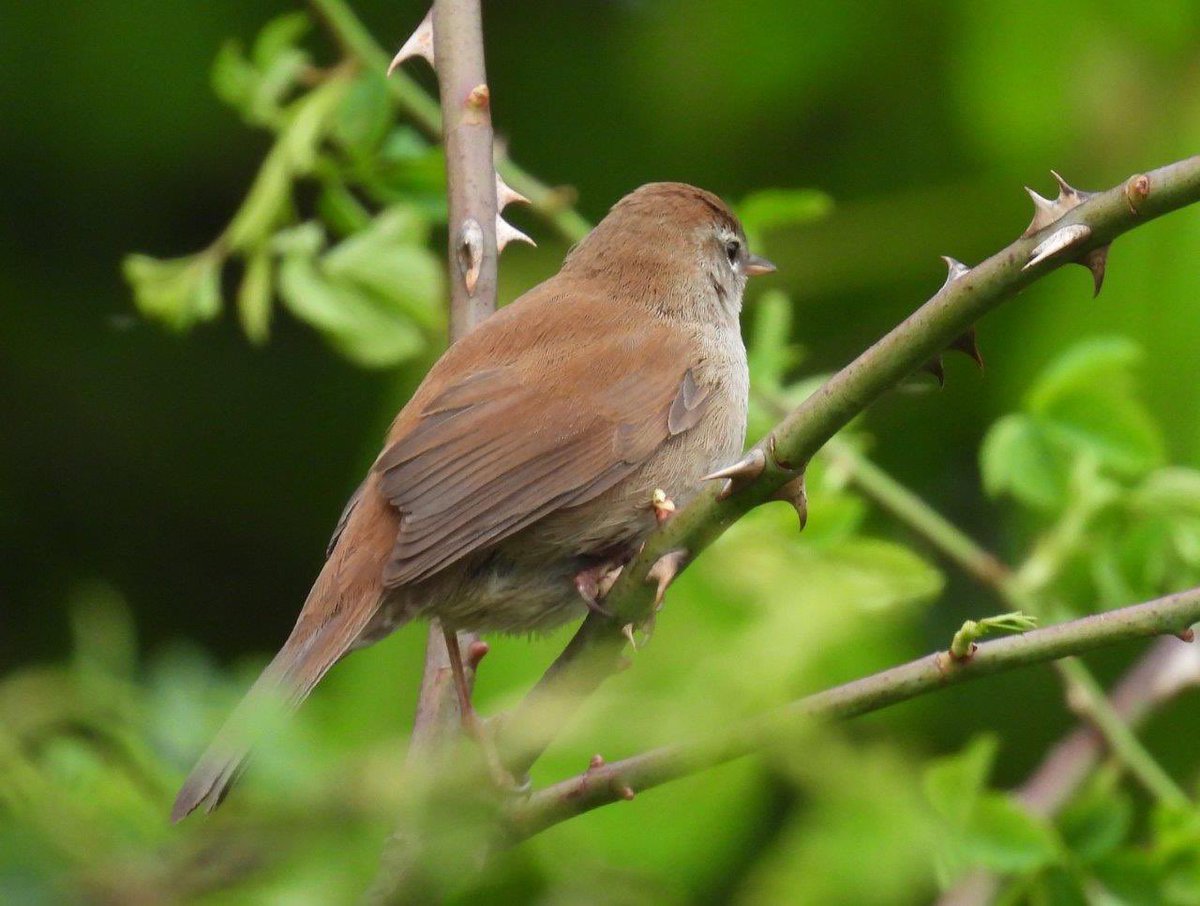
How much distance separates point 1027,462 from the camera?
335 centimetres

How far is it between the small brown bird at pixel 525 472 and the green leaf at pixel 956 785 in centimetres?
66

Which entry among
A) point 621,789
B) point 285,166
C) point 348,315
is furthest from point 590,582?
point 621,789

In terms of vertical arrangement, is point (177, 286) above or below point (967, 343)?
below

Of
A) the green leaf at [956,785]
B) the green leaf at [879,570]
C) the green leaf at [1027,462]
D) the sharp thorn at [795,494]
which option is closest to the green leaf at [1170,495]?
the green leaf at [1027,462]

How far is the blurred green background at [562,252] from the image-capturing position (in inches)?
165

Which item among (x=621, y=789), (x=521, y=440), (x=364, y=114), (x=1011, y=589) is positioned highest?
(x=364, y=114)

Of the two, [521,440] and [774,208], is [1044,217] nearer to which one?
[774,208]

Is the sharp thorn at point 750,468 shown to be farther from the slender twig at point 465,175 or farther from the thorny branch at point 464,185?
the slender twig at point 465,175

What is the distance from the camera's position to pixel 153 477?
16.4 feet

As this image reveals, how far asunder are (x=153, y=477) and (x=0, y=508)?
19.4 inches

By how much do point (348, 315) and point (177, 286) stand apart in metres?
0.38

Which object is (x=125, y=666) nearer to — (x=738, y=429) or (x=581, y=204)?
(x=738, y=429)

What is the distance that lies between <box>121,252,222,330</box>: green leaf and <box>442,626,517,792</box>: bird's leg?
0.91 metres

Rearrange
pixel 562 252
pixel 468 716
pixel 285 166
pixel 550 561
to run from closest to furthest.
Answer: pixel 468 716 < pixel 550 561 < pixel 285 166 < pixel 562 252
